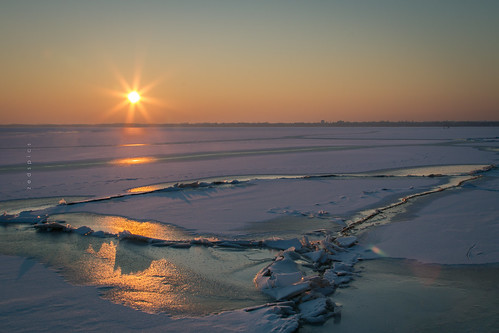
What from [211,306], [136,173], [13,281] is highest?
[136,173]

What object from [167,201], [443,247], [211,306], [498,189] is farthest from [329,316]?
[498,189]

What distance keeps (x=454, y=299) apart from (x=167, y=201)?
7229mm

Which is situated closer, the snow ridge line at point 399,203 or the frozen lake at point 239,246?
the frozen lake at point 239,246

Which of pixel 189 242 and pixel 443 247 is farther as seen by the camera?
pixel 189 242

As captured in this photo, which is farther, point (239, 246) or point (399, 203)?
point (399, 203)

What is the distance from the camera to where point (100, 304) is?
4352 millimetres

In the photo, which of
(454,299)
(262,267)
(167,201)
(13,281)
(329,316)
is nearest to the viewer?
(329,316)

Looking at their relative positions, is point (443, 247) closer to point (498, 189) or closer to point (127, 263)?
point (127, 263)

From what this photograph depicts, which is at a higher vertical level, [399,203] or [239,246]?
[239,246]

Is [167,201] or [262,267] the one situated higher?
[167,201]

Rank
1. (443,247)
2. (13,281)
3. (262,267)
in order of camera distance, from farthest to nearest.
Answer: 1. (443,247)
2. (262,267)
3. (13,281)

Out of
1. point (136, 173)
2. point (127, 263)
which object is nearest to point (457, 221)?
point (127, 263)

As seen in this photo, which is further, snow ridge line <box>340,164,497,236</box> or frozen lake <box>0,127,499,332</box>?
snow ridge line <box>340,164,497,236</box>

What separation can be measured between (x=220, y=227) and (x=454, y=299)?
173 inches
